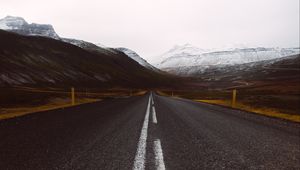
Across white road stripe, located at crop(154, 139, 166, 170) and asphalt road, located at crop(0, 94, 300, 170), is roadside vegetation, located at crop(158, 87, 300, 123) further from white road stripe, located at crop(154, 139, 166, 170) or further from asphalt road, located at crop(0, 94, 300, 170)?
white road stripe, located at crop(154, 139, 166, 170)

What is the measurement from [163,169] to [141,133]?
10.2ft

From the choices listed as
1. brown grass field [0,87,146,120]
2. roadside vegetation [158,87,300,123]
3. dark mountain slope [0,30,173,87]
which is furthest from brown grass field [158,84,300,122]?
dark mountain slope [0,30,173,87]

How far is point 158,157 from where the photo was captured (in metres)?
4.82

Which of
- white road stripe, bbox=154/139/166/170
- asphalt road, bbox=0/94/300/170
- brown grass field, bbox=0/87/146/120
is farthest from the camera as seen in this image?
brown grass field, bbox=0/87/146/120

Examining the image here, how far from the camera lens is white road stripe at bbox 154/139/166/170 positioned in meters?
4.28

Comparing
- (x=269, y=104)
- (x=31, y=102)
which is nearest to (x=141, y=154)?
(x=31, y=102)

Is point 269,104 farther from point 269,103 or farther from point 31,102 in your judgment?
point 31,102

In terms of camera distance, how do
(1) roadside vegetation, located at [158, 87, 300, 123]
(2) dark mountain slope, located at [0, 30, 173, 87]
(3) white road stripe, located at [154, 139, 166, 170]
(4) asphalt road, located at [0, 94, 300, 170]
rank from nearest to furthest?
(3) white road stripe, located at [154, 139, 166, 170]
(4) asphalt road, located at [0, 94, 300, 170]
(1) roadside vegetation, located at [158, 87, 300, 123]
(2) dark mountain slope, located at [0, 30, 173, 87]

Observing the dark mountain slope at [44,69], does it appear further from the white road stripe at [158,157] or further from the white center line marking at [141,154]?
the white road stripe at [158,157]

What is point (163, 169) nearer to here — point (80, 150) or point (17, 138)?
point (80, 150)

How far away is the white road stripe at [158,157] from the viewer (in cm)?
428

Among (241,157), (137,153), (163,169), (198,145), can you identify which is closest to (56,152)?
(137,153)

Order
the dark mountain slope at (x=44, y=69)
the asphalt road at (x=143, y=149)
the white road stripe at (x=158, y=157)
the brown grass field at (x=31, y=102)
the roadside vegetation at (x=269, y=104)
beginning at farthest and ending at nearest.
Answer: the dark mountain slope at (x=44, y=69), the roadside vegetation at (x=269, y=104), the brown grass field at (x=31, y=102), the asphalt road at (x=143, y=149), the white road stripe at (x=158, y=157)

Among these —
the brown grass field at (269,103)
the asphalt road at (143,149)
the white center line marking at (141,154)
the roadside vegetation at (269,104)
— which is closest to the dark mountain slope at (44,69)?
the brown grass field at (269,103)
